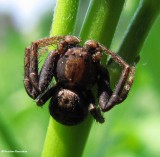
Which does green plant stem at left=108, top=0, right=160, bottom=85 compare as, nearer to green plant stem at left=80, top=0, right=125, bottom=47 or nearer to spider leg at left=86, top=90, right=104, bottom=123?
green plant stem at left=80, top=0, right=125, bottom=47

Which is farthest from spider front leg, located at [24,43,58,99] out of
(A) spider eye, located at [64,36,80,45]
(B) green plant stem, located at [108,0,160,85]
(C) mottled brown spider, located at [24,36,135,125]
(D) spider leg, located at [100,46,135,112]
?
(B) green plant stem, located at [108,0,160,85]

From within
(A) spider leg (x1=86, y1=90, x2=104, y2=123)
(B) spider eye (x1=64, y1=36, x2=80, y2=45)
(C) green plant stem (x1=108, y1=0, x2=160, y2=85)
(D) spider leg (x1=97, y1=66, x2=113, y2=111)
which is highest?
(C) green plant stem (x1=108, y1=0, x2=160, y2=85)

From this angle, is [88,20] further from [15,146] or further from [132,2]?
[132,2]

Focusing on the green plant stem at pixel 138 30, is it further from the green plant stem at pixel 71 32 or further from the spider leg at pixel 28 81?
the spider leg at pixel 28 81

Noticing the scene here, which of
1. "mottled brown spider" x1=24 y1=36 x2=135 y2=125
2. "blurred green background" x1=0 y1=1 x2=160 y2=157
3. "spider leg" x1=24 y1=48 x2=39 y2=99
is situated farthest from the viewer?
"blurred green background" x1=0 y1=1 x2=160 y2=157

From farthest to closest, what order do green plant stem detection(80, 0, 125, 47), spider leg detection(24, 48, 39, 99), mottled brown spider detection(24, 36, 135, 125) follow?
spider leg detection(24, 48, 39, 99), mottled brown spider detection(24, 36, 135, 125), green plant stem detection(80, 0, 125, 47)

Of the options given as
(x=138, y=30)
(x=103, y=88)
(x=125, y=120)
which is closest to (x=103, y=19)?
(x=138, y=30)

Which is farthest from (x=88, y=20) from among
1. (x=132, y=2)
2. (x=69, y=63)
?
(x=132, y=2)
